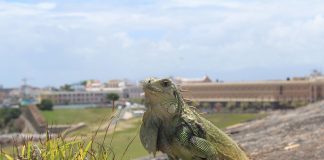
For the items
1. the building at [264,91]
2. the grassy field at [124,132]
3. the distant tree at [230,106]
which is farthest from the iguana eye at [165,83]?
the distant tree at [230,106]

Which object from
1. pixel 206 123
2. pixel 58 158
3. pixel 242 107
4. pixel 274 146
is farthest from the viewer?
pixel 242 107

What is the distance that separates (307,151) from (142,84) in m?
7.04

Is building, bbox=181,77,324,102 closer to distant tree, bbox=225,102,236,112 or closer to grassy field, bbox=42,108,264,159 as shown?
distant tree, bbox=225,102,236,112

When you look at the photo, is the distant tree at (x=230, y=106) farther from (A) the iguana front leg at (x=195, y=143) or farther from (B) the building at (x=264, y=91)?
(A) the iguana front leg at (x=195, y=143)

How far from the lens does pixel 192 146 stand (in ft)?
18.7

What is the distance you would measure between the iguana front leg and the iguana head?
0.68 feet

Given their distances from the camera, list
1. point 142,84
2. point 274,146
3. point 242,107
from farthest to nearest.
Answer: point 242,107
point 274,146
point 142,84

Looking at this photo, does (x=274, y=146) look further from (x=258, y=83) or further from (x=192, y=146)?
(x=258, y=83)

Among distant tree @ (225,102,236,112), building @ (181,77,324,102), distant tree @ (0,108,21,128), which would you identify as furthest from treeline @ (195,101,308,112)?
distant tree @ (0,108,21,128)

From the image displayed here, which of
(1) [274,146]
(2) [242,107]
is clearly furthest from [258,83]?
(1) [274,146]

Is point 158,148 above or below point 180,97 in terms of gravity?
below

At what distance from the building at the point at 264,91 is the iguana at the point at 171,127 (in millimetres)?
130689

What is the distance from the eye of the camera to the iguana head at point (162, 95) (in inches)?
220

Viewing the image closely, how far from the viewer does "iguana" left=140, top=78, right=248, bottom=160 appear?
5.66 meters
